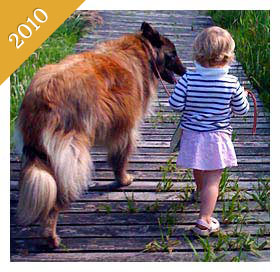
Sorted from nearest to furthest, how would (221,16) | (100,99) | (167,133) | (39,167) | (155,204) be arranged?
1. (39,167)
2. (100,99)
3. (155,204)
4. (167,133)
5. (221,16)

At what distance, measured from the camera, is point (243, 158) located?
14.0 feet

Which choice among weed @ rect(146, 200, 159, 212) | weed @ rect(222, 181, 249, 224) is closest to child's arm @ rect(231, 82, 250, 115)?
weed @ rect(222, 181, 249, 224)

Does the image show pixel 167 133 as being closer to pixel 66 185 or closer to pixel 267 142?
pixel 267 142

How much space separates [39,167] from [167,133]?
2.06 m

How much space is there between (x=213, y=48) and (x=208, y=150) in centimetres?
64

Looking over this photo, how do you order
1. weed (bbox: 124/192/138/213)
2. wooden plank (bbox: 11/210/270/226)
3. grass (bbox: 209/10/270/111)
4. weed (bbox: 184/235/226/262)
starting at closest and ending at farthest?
weed (bbox: 184/235/226/262)
wooden plank (bbox: 11/210/270/226)
weed (bbox: 124/192/138/213)
grass (bbox: 209/10/270/111)

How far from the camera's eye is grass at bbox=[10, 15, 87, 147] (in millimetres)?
4723

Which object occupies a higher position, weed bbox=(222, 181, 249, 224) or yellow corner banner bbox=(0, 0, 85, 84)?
yellow corner banner bbox=(0, 0, 85, 84)

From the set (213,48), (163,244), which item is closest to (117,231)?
(163,244)

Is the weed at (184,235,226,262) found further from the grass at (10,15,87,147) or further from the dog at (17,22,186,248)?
the grass at (10,15,87,147)

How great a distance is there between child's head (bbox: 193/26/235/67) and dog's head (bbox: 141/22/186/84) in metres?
0.83

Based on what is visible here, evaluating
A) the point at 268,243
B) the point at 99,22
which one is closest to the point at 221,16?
the point at 99,22

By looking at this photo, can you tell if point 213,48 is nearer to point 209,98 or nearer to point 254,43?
point 209,98

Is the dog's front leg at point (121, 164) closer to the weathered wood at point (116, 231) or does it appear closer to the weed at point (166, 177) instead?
the weed at point (166, 177)
